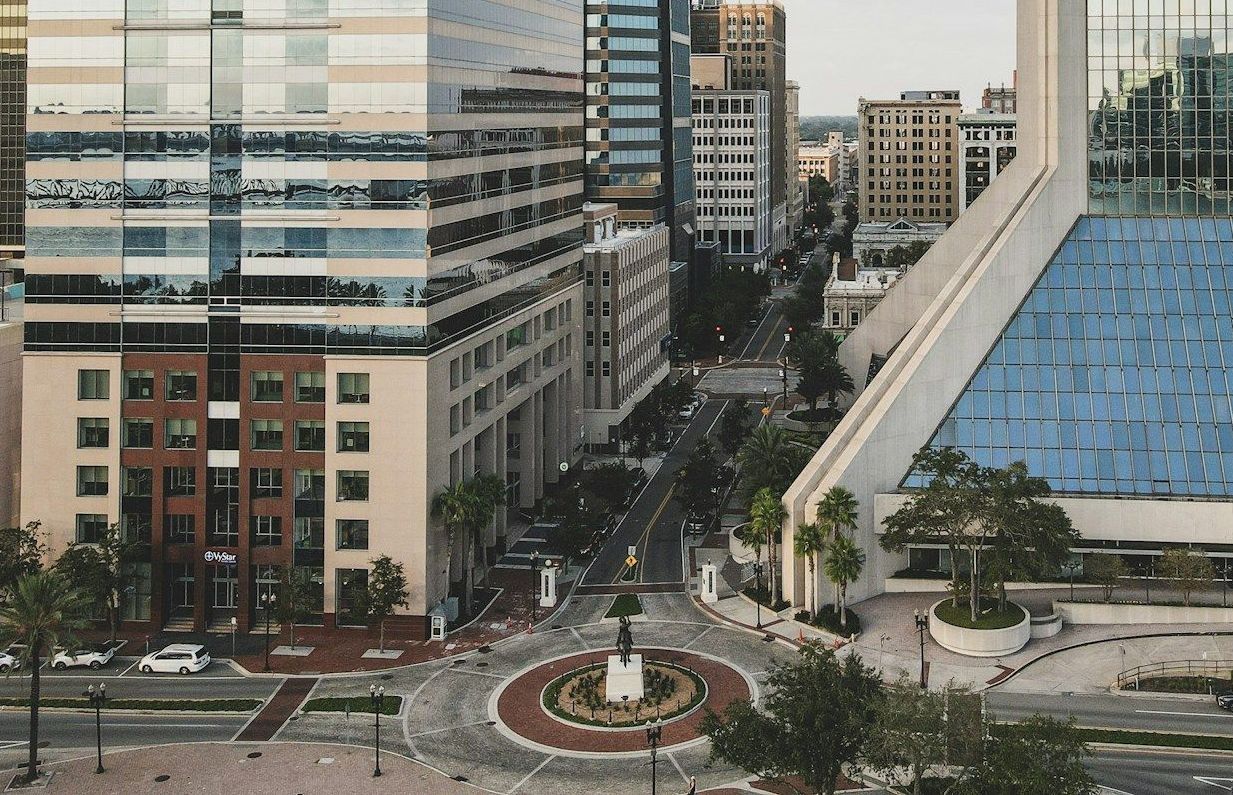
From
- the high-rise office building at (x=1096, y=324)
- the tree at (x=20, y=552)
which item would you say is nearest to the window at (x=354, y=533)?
the tree at (x=20, y=552)

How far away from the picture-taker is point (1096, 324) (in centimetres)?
9188

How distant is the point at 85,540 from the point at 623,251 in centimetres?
6352

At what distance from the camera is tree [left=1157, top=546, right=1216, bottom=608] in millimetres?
78875

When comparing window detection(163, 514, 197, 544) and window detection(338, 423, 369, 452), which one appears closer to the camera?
window detection(338, 423, 369, 452)

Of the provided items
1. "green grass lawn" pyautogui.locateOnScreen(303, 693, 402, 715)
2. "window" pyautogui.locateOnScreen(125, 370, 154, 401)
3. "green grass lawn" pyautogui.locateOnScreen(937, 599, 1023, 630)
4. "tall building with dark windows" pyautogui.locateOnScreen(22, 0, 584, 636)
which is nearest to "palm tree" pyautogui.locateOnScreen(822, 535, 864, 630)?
"green grass lawn" pyautogui.locateOnScreen(937, 599, 1023, 630)

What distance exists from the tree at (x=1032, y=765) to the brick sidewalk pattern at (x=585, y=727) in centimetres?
1580

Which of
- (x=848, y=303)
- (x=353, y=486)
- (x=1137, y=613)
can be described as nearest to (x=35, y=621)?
(x=353, y=486)

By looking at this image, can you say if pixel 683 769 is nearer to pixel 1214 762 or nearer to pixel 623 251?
pixel 1214 762

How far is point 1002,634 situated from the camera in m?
75.6

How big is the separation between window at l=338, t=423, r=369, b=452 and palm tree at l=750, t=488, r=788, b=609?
23.8m

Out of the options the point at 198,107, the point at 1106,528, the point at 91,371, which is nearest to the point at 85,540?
the point at 91,371

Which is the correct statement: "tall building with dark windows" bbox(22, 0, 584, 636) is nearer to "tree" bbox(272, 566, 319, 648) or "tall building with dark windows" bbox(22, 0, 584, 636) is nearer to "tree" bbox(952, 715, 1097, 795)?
"tree" bbox(272, 566, 319, 648)

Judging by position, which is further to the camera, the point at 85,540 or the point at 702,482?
the point at 702,482

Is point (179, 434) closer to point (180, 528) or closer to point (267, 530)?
point (180, 528)
